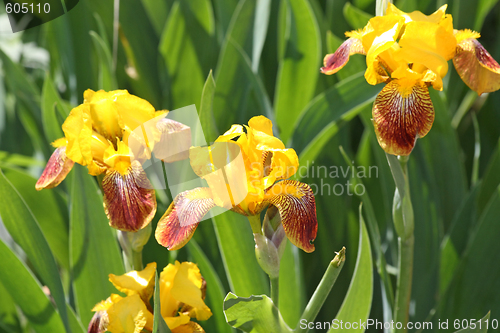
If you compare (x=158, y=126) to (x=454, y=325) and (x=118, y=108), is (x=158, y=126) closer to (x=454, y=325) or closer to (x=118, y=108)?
(x=118, y=108)

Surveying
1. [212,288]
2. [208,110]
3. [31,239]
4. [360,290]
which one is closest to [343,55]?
[208,110]

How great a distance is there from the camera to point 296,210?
1.46ft

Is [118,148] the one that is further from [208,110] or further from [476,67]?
[476,67]

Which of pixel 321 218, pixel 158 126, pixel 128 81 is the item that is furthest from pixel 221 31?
pixel 158 126

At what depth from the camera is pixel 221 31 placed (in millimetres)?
1227

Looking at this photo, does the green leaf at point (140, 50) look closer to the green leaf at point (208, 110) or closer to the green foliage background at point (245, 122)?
the green foliage background at point (245, 122)

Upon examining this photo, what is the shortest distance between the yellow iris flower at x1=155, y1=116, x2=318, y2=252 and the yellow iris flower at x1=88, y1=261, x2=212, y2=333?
102 millimetres

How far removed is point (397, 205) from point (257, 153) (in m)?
0.27

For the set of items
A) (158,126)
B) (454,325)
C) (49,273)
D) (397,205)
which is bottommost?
(454,325)

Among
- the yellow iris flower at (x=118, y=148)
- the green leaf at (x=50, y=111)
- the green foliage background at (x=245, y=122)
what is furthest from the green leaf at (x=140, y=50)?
the yellow iris flower at (x=118, y=148)

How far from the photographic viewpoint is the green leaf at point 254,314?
1.44 feet

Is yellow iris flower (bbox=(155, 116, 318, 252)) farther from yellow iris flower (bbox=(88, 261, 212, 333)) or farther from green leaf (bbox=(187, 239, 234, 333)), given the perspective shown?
green leaf (bbox=(187, 239, 234, 333))

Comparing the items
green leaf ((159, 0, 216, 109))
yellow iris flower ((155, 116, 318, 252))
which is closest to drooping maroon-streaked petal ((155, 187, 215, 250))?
yellow iris flower ((155, 116, 318, 252))

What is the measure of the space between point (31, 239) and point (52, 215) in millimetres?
268
